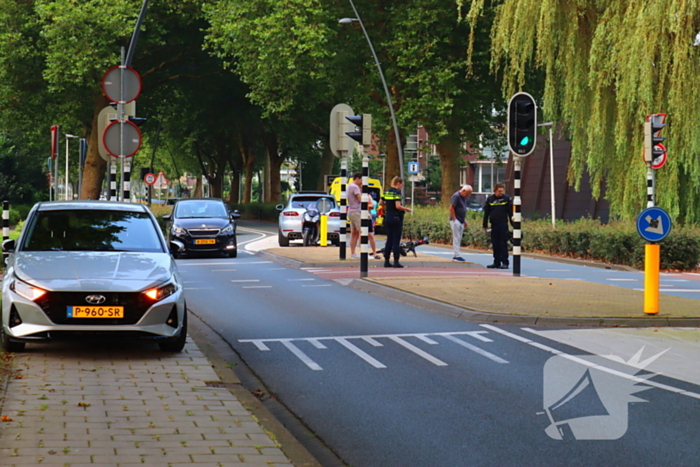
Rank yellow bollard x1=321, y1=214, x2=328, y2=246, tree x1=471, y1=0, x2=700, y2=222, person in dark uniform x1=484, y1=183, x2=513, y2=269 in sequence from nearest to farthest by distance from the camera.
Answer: person in dark uniform x1=484, y1=183, x2=513, y2=269 < tree x1=471, y1=0, x2=700, y2=222 < yellow bollard x1=321, y1=214, x2=328, y2=246

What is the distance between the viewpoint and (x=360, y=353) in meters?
9.38

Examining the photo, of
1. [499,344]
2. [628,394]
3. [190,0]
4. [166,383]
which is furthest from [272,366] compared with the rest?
[190,0]

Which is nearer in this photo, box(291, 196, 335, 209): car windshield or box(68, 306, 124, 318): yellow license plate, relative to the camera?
box(68, 306, 124, 318): yellow license plate

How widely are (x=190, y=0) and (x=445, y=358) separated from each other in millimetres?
36627

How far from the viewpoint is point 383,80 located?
35375 millimetres

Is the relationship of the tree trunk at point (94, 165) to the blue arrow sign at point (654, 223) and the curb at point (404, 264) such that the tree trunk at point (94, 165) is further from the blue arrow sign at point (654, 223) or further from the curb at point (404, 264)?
the blue arrow sign at point (654, 223)

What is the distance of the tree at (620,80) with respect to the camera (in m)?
21.0

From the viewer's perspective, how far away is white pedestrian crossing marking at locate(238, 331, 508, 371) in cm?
900

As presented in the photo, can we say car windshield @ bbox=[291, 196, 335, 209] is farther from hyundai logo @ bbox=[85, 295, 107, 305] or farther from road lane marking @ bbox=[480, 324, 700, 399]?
hyundai logo @ bbox=[85, 295, 107, 305]

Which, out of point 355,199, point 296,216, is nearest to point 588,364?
point 355,199

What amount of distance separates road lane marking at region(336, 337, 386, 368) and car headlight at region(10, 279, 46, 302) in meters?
2.93

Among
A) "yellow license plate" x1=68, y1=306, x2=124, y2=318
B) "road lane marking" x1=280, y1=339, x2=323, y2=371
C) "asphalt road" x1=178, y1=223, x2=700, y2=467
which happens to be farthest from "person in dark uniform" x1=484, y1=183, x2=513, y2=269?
"yellow license plate" x1=68, y1=306, x2=124, y2=318

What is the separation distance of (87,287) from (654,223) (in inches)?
262

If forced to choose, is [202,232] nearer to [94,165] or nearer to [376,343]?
[376,343]
